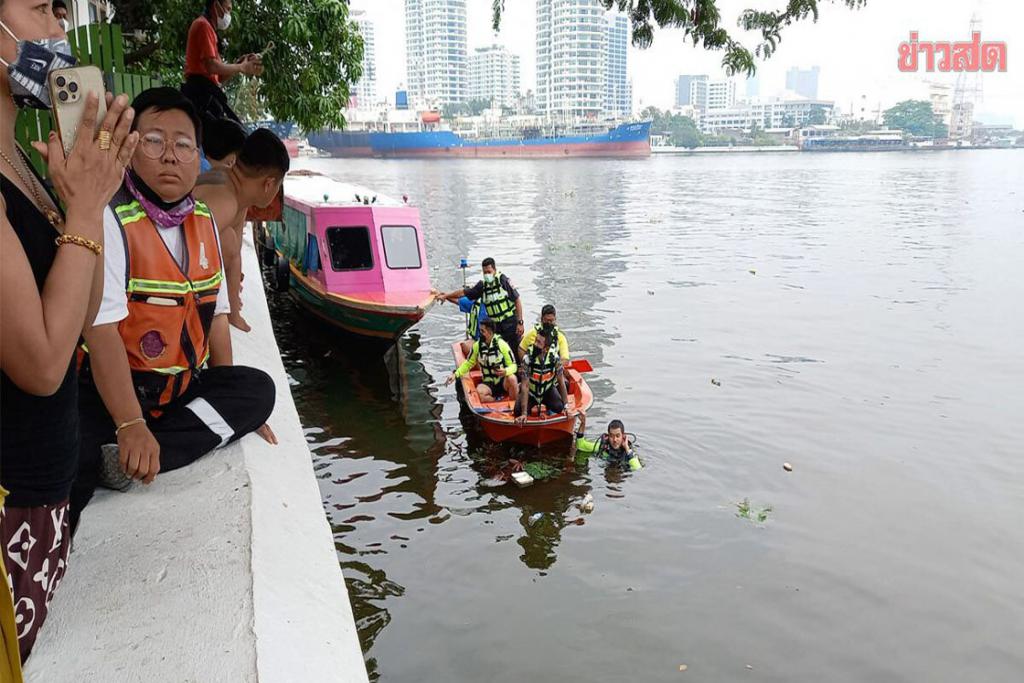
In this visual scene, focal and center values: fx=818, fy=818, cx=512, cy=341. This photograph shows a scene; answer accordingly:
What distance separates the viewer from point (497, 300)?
11.2m

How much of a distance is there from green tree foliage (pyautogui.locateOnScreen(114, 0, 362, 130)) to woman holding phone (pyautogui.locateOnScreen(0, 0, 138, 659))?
8773 millimetres

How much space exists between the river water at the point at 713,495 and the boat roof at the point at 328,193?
8.05ft

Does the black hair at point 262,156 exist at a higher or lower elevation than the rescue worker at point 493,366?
higher

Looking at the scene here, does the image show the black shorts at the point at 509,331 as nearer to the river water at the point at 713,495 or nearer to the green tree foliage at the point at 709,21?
the river water at the point at 713,495

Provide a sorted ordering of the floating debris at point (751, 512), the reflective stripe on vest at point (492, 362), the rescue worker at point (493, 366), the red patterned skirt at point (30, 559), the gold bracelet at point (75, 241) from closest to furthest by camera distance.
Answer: the gold bracelet at point (75, 241) → the red patterned skirt at point (30, 559) → the floating debris at point (751, 512) → the rescue worker at point (493, 366) → the reflective stripe on vest at point (492, 362)

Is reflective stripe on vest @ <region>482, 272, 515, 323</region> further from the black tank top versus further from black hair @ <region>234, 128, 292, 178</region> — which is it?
the black tank top

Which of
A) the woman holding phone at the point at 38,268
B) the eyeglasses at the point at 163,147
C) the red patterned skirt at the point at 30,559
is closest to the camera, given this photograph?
the woman holding phone at the point at 38,268

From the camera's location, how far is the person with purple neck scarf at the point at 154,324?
2.90 metres

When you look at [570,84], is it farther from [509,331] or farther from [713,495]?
[713,495]

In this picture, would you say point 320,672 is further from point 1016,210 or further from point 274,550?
point 1016,210

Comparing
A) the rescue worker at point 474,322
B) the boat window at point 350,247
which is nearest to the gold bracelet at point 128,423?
the rescue worker at point 474,322

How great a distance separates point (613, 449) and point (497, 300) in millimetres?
2975

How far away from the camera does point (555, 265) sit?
24.1m

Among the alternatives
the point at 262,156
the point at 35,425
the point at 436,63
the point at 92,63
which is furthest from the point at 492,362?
the point at 436,63
